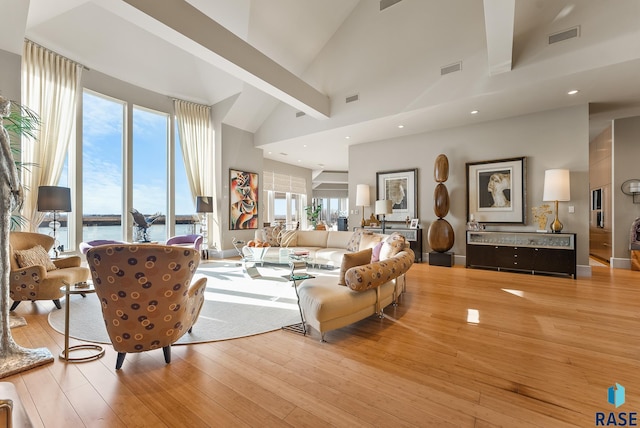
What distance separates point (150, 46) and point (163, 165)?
99.2 inches

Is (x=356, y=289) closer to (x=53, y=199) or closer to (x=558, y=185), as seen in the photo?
(x=53, y=199)

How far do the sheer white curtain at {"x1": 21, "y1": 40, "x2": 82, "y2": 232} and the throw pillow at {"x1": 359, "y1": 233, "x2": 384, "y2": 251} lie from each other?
5.26 metres

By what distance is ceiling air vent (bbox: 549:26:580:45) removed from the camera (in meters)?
4.12

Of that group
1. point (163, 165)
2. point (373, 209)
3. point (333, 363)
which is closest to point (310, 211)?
point (373, 209)

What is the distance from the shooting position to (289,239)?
6.50 m

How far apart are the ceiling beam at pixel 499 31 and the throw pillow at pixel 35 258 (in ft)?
20.0

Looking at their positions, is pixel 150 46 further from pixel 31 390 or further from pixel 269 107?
pixel 31 390

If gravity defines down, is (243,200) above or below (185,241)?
above

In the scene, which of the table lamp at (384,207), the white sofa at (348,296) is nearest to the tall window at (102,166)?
the white sofa at (348,296)

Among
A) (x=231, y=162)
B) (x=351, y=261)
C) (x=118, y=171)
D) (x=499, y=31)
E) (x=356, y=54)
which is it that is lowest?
(x=351, y=261)

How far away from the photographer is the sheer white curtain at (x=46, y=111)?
4.52 meters

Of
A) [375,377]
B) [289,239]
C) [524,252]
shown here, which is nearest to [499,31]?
[524,252]

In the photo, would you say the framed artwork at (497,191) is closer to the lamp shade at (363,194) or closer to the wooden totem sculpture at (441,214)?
A: the wooden totem sculpture at (441,214)

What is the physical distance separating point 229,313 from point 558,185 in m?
5.81
